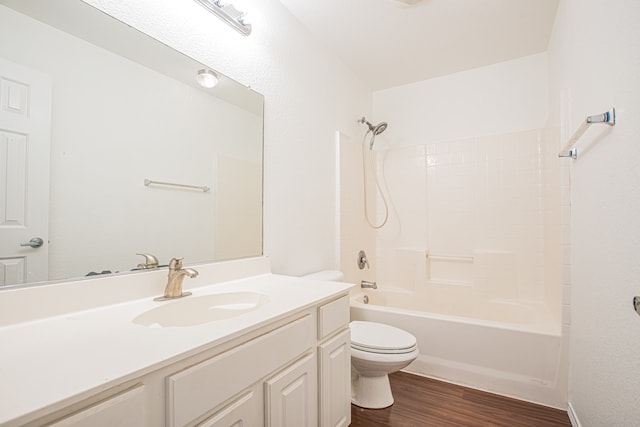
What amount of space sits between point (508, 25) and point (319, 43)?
1306 millimetres

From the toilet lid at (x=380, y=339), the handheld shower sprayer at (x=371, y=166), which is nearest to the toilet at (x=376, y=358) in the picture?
the toilet lid at (x=380, y=339)

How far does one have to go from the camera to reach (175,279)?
111 cm

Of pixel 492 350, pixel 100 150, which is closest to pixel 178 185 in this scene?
pixel 100 150

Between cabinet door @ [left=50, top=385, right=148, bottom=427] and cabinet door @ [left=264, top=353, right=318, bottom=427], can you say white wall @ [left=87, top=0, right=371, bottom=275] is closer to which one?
cabinet door @ [left=264, top=353, right=318, bottom=427]

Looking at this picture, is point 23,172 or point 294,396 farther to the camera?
point 294,396

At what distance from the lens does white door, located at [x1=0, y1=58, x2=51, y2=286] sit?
2.69 feet

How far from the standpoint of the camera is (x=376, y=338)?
1.66 meters

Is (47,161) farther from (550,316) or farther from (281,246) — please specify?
(550,316)

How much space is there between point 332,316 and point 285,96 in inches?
53.4

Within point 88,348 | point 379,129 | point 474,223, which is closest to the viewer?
point 88,348

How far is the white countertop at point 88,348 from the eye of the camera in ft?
1.58

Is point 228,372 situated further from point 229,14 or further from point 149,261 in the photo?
point 229,14

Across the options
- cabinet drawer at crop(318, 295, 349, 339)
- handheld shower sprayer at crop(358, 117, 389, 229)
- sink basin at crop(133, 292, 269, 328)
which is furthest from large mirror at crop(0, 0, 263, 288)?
handheld shower sprayer at crop(358, 117, 389, 229)

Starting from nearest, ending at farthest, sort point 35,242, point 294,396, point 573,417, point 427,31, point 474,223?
1. point 35,242
2. point 294,396
3. point 573,417
4. point 427,31
5. point 474,223
